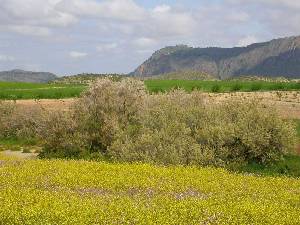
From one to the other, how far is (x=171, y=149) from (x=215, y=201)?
15.4 metres

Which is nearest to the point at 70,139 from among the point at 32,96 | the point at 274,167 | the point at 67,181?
the point at 274,167

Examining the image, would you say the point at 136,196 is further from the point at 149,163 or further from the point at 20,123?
the point at 20,123

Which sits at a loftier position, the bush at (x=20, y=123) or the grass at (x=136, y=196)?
the grass at (x=136, y=196)

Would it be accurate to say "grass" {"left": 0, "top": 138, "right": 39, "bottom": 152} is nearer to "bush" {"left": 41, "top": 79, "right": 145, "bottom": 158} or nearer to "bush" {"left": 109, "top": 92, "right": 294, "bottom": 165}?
"bush" {"left": 41, "top": 79, "right": 145, "bottom": 158}

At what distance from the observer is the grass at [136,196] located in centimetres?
1728

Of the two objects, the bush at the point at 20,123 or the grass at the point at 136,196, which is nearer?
the grass at the point at 136,196

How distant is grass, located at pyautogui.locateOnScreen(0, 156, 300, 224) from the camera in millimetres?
17281

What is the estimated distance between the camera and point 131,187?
23.9 meters

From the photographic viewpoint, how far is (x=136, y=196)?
21578 mm

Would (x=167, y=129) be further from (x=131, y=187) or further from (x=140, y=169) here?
(x=131, y=187)

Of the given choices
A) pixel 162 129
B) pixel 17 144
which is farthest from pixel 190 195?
pixel 17 144

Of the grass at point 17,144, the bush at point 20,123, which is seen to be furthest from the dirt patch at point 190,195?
the bush at point 20,123

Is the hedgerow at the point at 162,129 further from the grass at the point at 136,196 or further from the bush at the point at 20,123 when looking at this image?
the bush at the point at 20,123

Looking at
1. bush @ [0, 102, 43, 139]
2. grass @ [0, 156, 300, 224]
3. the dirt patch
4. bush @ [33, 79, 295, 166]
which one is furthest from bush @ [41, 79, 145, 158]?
the dirt patch
